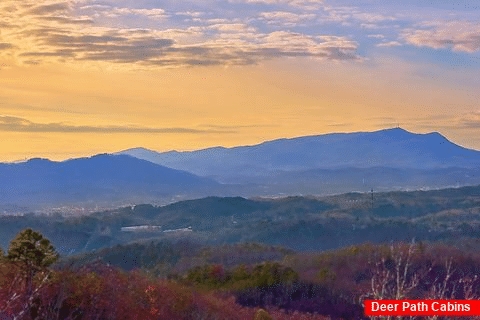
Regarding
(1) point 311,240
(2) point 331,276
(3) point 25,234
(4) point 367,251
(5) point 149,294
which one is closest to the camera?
(3) point 25,234

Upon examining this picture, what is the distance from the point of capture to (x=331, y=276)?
78562 millimetres

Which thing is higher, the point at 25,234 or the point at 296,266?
the point at 25,234

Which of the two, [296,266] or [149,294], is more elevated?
[149,294]

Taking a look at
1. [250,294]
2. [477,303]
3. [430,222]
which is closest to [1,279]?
[477,303]

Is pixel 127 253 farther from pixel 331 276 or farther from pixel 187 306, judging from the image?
pixel 187 306

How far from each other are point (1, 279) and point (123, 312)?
21.2 feet

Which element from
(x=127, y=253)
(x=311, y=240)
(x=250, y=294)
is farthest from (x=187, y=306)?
(x=311, y=240)

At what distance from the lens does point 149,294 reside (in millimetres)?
38219

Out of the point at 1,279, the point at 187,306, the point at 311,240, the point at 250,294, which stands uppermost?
the point at 1,279

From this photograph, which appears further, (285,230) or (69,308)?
(285,230)

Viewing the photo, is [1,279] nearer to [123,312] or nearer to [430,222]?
[123,312]

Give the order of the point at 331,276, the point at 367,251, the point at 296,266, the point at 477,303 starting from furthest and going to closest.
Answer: the point at 367,251, the point at 296,266, the point at 331,276, the point at 477,303

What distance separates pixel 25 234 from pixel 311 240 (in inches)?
5527

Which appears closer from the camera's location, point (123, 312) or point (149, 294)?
point (123, 312)
